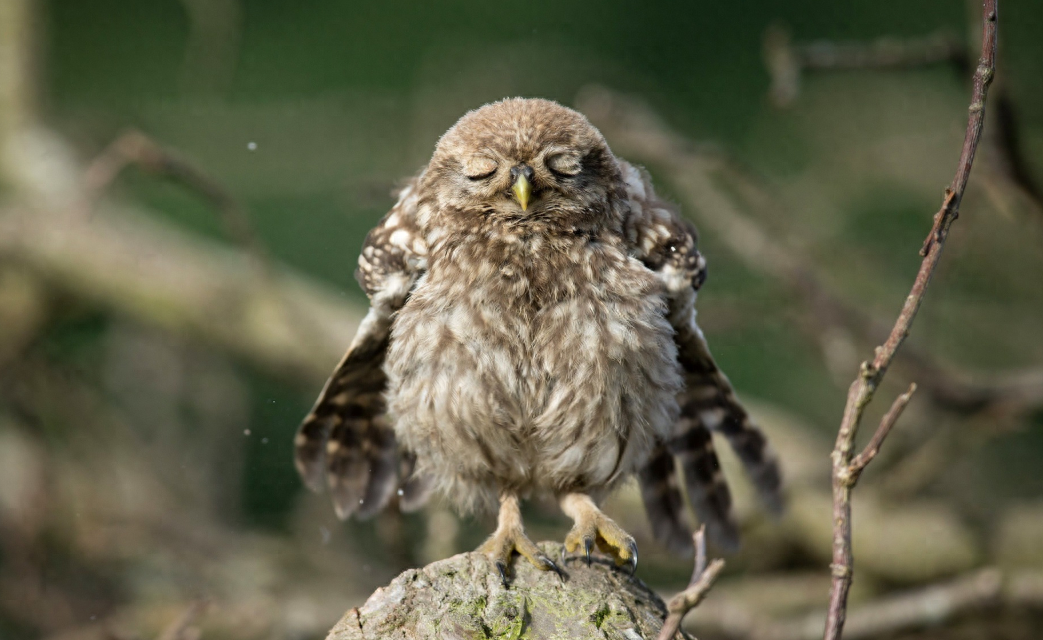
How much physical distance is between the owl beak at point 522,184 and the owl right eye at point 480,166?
0.07 meters

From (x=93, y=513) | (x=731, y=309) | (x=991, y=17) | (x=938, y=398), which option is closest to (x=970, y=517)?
(x=938, y=398)

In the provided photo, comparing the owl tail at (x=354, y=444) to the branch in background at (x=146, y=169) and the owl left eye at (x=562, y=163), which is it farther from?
the branch in background at (x=146, y=169)

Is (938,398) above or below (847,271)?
below

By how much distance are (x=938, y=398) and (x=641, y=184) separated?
193cm

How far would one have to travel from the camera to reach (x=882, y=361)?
5.79 ft

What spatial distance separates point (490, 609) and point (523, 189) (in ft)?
3.70

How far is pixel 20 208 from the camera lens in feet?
17.3

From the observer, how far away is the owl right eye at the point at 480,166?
2789 mm

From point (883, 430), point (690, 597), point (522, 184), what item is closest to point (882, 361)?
point (883, 430)

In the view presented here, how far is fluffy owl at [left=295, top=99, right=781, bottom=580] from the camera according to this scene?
8.92ft

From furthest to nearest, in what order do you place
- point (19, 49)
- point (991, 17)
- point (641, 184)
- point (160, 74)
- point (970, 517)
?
point (160, 74), point (19, 49), point (970, 517), point (641, 184), point (991, 17)

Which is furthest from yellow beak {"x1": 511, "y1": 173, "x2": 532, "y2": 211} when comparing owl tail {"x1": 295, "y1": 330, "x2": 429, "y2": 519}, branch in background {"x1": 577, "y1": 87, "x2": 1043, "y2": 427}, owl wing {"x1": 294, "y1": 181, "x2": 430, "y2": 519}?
branch in background {"x1": 577, "y1": 87, "x2": 1043, "y2": 427}

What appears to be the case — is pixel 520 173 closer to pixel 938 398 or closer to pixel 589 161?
pixel 589 161

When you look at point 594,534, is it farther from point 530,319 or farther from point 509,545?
point 530,319
